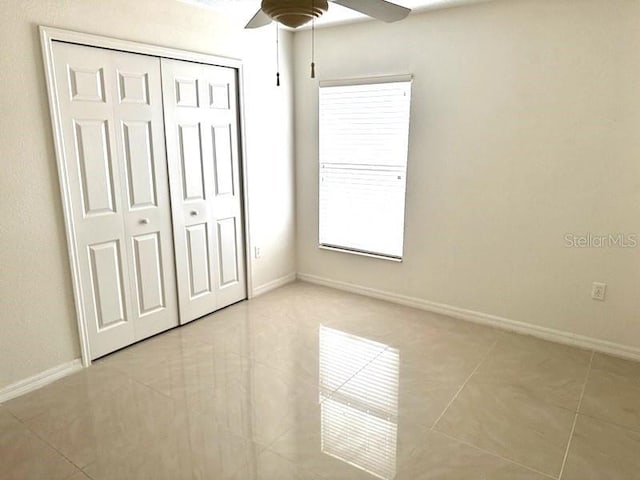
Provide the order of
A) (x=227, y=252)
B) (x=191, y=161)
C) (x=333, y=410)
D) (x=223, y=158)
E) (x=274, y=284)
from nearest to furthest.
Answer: (x=333, y=410), (x=191, y=161), (x=223, y=158), (x=227, y=252), (x=274, y=284)

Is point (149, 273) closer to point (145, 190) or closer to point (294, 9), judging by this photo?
point (145, 190)

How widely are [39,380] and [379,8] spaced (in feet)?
9.31

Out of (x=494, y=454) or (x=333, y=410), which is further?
(x=333, y=410)

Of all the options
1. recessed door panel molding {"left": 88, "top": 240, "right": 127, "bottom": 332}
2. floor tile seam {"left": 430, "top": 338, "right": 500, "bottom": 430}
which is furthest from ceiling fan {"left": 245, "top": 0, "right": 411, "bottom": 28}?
floor tile seam {"left": 430, "top": 338, "right": 500, "bottom": 430}

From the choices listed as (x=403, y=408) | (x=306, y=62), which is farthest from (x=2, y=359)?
(x=306, y=62)

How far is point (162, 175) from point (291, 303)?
62.5 inches

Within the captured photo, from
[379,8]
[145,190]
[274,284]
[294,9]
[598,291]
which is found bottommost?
[274,284]

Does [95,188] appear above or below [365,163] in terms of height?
below

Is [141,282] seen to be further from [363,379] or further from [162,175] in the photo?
[363,379]

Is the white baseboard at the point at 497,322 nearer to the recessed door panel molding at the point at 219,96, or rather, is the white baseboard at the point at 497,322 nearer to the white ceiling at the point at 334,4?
the recessed door panel molding at the point at 219,96

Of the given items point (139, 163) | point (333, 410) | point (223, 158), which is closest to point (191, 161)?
point (223, 158)

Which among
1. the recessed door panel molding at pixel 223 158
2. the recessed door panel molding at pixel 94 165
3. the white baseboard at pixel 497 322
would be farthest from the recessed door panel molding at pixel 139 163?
the white baseboard at pixel 497 322

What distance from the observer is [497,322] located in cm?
345
